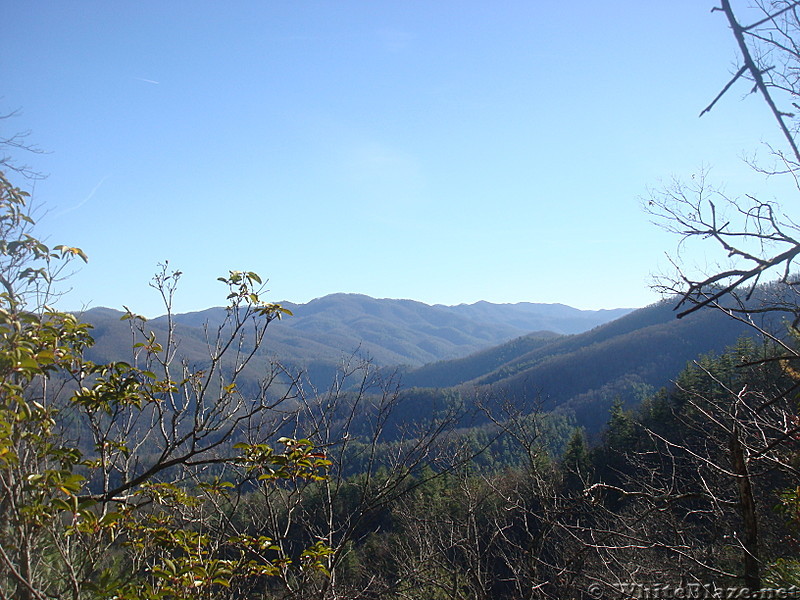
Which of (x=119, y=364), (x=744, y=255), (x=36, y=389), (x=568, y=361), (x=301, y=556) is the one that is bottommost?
(x=568, y=361)

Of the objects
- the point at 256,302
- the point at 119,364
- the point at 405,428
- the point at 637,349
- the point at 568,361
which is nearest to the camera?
the point at 119,364

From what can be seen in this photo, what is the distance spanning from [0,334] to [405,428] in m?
3.94

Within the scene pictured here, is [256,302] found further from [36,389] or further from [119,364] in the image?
[36,389]

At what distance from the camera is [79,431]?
467 centimetres

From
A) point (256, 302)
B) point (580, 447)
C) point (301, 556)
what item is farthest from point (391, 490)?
point (580, 447)

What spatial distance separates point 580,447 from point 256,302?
2467 cm

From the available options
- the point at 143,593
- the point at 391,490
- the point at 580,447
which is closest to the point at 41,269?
the point at 143,593

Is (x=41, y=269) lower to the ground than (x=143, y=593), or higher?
higher

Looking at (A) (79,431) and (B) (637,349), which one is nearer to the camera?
(A) (79,431)

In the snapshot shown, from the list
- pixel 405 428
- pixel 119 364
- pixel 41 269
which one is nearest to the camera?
pixel 41 269

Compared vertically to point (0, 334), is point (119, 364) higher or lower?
lower

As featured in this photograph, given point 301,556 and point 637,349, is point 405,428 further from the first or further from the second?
point 637,349

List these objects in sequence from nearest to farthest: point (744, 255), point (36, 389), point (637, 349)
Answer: point (744, 255) → point (36, 389) → point (637, 349)

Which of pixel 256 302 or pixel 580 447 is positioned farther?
pixel 580 447
